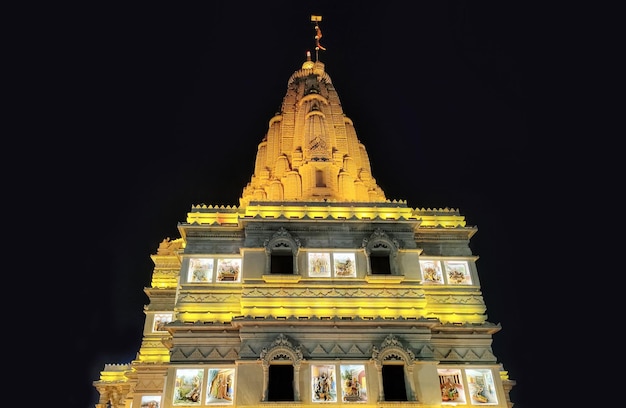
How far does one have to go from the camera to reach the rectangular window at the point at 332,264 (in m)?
31.1

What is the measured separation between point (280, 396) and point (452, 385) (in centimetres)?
920

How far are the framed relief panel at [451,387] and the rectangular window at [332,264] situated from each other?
7298 mm

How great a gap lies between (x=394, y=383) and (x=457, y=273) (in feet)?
27.6

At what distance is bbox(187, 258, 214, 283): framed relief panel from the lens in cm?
3084

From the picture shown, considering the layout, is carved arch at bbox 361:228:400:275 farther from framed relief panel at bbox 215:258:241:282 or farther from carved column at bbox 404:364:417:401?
framed relief panel at bbox 215:258:241:282

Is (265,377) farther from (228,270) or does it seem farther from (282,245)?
(282,245)

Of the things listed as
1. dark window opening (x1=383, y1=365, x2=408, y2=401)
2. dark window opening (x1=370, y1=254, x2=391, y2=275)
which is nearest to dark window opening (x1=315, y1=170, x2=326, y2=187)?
dark window opening (x1=370, y1=254, x2=391, y2=275)

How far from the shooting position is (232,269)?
31422 mm

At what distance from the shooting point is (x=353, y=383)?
2741cm

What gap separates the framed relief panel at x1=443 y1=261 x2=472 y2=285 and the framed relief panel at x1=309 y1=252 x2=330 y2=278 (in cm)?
748

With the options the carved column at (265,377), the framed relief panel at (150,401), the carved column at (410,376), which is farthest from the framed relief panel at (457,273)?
the framed relief panel at (150,401)

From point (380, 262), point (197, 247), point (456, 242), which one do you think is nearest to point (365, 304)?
point (380, 262)

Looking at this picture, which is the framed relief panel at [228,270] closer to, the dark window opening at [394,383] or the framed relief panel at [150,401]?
the dark window opening at [394,383]

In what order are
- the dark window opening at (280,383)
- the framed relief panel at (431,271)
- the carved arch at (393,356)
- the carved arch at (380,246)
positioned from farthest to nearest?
the framed relief panel at (431,271)
the carved arch at (380,246)
the carved arch at (393,356)
the dark window opening at (280,383)
